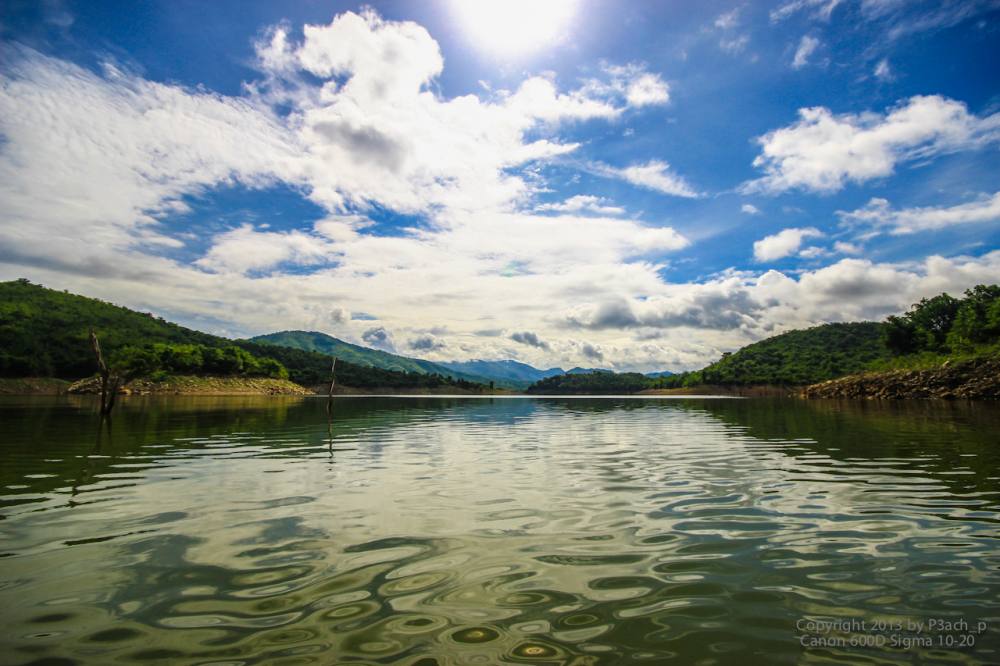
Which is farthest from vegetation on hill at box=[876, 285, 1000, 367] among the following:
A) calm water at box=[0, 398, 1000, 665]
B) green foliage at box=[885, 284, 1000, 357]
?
calm water at box=[0, 398, 1000, 665]

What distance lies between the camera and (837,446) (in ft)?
91.7

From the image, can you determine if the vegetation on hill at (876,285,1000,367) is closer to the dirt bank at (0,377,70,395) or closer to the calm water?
the calm water

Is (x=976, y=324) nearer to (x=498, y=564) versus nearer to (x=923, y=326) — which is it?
(x=923, y=326)

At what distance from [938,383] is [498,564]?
127m

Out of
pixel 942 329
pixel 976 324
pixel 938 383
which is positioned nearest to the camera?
pixel 938 383

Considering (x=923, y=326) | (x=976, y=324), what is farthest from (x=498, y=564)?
(x=923, y=326)

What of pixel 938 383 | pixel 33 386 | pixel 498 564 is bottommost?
pixel 498 564

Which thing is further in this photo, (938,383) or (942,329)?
(942,329)

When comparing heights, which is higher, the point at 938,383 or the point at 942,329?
the point at 942,329

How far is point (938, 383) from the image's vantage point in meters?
100

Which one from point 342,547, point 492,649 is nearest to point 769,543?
point 492,649

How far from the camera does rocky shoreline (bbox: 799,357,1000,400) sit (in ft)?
293

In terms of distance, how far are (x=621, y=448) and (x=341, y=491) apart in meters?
17.2

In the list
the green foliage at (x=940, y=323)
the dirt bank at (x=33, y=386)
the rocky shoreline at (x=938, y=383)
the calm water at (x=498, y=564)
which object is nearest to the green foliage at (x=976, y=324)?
the green foliage at (x=940, y=323)
